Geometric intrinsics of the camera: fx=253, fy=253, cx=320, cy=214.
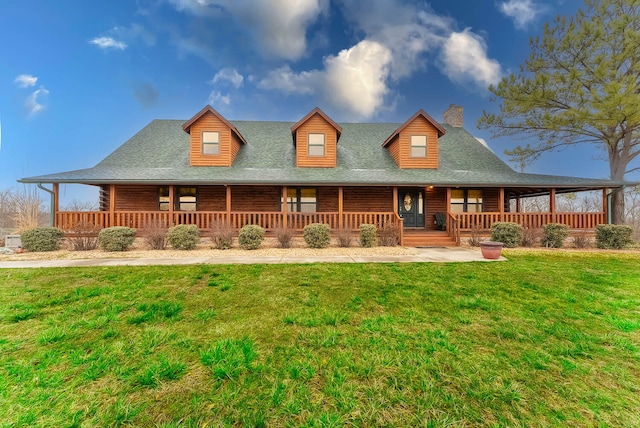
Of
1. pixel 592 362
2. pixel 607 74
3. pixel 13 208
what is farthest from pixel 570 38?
pixel 13 208

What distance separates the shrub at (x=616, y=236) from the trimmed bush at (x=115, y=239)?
1968 centimetres

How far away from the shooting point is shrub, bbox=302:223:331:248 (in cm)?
1055

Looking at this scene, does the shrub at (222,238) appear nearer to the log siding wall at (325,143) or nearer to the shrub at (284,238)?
the shrub at (284,238)

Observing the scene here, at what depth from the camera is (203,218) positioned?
1272 centimetres

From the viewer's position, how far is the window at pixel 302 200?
1449 centimetres

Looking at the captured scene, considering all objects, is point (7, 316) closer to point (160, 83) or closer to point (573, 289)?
point (573, 289)

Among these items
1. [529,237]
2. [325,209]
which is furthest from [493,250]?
[325,209]

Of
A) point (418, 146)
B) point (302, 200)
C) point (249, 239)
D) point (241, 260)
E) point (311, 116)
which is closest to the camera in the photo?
point (241, 260)

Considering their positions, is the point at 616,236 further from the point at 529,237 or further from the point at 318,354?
the point at 318,354

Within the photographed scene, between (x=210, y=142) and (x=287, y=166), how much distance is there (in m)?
4.39

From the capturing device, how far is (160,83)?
874 inches

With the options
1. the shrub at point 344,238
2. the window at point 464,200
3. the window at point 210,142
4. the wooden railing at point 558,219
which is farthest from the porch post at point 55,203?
the window at point 464,200

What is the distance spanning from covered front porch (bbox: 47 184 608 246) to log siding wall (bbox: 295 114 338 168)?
141cm

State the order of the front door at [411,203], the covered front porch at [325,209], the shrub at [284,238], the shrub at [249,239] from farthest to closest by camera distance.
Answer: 1. the front door at [411,203]
2. the covered front porch at [325,209]
3. the shrub at [284,238]
4. the shrub at [249,239]
